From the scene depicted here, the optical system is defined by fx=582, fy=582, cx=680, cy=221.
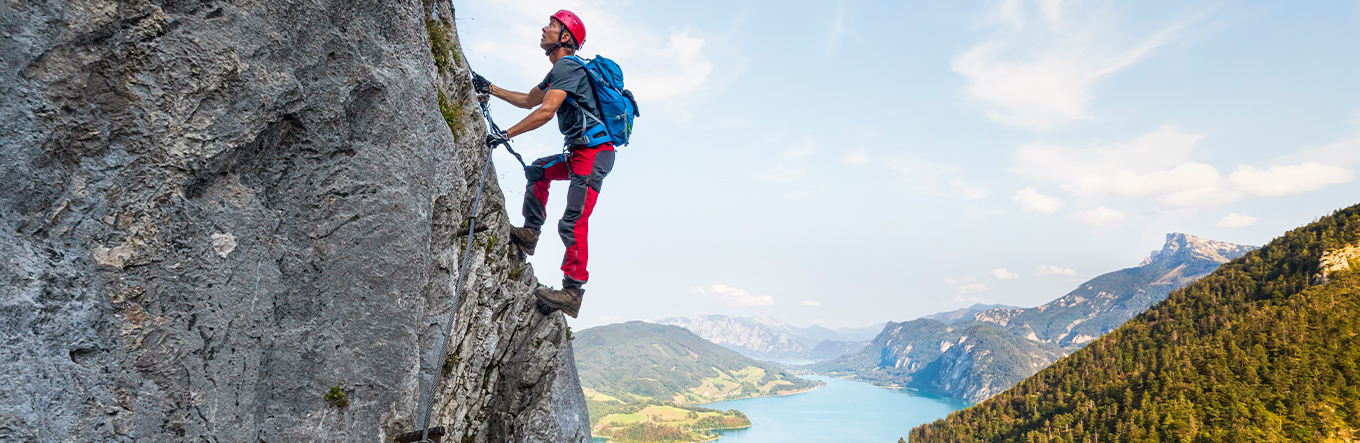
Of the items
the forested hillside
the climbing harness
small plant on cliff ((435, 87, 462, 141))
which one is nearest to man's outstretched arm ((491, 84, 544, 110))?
the climbing harness

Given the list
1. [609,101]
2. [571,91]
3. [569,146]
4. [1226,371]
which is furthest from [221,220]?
[1226,371]

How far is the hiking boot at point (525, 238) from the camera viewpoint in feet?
21.6

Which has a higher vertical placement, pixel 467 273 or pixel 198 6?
pixel 198 6

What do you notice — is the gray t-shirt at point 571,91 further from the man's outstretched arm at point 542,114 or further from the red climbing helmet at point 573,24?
the red climbing helmet at point 573,24

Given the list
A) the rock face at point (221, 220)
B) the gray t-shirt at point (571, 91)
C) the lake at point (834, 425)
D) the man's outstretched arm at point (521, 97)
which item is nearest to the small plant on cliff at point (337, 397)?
the rock face at point (221, 220)

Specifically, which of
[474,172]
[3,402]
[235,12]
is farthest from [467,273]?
[3,402]

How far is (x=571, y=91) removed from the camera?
5.79 m

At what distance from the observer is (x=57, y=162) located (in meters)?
2.70

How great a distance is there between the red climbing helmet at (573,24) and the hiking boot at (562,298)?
2728 mm

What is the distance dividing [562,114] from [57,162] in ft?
12.8

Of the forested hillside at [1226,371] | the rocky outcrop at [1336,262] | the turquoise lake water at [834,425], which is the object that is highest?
the rocky outcrop at [1336,262]

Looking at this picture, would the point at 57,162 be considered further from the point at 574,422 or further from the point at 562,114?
the point at 574,422

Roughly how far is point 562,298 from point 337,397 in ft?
9.88

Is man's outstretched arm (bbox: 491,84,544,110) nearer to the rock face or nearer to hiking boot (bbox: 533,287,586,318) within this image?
the rock face
